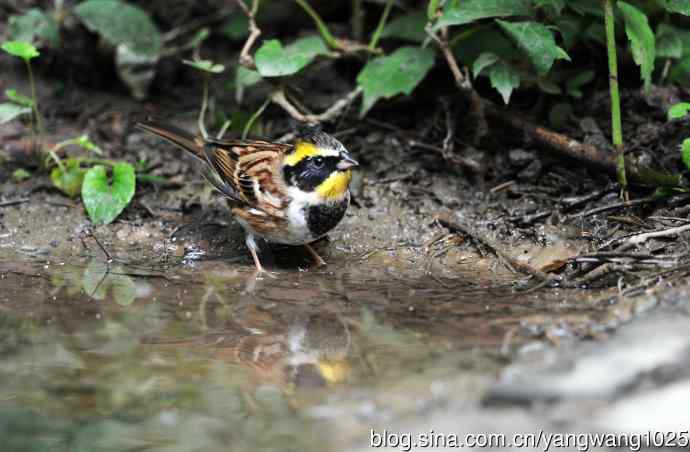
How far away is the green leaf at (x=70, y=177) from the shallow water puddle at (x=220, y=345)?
104cm

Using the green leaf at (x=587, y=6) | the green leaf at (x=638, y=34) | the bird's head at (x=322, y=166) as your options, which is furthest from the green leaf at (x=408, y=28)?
the green leaf at (x=638, y=34)

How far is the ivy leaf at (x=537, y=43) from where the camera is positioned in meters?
5.19

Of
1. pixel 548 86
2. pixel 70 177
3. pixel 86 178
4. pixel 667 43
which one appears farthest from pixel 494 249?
pixel 70 177

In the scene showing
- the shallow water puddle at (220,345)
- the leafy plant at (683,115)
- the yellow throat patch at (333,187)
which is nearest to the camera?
the shallow water puddle at (220,345)

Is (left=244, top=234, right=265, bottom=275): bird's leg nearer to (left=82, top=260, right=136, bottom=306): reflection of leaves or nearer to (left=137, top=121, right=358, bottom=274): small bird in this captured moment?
(left=137, top=121, right=358, bottom=274): small bird

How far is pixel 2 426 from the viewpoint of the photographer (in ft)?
11.4

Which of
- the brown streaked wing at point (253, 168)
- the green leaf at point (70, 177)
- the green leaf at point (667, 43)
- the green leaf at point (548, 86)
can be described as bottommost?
the green leaf at point (70, 177)

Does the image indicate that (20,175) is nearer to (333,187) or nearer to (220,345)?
(333,187)

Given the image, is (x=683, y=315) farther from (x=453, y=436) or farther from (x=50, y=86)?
(x=50, y=86)

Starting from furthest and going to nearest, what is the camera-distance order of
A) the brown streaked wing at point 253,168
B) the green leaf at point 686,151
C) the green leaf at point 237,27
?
the green leaf at point 237,27 < the brown streaked wing at point 253,168 < the green leaf at point 686,151

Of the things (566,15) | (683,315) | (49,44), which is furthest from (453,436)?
(49,44)

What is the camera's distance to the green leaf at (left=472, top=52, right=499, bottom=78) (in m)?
5.53

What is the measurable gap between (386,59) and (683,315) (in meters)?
3.31

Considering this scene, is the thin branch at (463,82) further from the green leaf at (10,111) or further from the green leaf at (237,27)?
the green leaf at (10,111)
